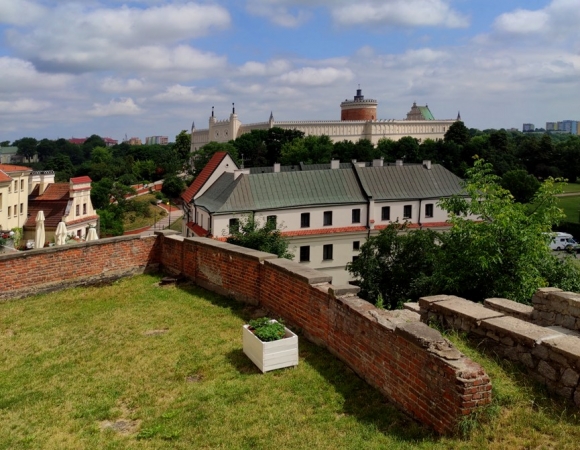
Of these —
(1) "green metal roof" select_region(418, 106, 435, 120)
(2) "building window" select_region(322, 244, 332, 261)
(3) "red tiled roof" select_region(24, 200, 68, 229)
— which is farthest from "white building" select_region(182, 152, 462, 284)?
(1) "green metal roof" select_region(418, 106, 435, 120)

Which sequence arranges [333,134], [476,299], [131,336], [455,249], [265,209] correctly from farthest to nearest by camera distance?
[333,134], [265,209], [455,249], [476,299], [131,336]

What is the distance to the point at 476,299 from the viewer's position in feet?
34.1

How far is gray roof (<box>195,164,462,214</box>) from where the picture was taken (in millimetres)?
34094

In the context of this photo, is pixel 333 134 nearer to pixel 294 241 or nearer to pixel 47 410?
pixel 294 241

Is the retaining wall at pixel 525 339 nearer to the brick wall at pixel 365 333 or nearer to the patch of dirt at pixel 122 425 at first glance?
the brick wall at pixel 365 333

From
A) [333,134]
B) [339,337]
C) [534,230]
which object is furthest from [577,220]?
[333,134]

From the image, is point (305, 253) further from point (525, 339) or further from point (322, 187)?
point (525, 339)

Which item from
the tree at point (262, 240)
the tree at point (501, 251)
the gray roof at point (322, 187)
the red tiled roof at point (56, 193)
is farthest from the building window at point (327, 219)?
the tree at point (501, 251)

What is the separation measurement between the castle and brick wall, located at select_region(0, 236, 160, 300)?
365 ft

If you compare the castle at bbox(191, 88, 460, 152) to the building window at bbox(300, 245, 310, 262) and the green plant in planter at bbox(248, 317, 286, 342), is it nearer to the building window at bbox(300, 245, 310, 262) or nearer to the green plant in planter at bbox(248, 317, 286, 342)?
the building window at bbox(300, 245, 310, 262)

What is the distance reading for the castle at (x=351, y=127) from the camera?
124875 mm

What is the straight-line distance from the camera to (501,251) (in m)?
10.5

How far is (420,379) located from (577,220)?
2124 inches

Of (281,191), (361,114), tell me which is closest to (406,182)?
(281,191)
